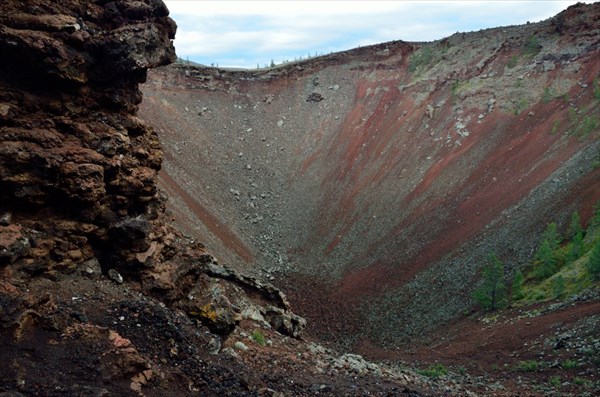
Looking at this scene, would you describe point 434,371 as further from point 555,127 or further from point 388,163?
point 388,163

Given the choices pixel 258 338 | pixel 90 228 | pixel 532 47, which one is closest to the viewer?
pixel 90 228

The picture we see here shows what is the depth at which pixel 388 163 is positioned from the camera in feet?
136

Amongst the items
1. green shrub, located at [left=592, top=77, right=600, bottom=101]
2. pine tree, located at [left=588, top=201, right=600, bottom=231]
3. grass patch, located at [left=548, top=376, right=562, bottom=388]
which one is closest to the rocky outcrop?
grass patch, located at [left=548, top=376, right=562, bottom=388]

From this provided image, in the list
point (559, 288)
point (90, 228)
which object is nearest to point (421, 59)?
point (559, 288)

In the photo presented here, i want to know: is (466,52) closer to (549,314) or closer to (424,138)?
(424,138)

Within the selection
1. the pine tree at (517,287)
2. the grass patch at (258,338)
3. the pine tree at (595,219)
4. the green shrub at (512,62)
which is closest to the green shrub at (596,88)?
the green shrub at (512,62)

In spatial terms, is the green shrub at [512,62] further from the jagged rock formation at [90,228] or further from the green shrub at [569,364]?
the jagged rock formation at [90,228]

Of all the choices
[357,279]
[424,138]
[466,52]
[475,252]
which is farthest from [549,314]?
[466,52]

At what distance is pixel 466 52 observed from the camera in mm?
47094

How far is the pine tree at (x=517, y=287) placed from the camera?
23.6 m

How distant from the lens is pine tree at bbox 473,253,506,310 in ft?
76.9

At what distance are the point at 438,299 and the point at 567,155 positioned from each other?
1331 cm

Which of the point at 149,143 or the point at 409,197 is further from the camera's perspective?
the point at 409,197

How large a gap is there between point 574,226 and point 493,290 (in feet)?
17.5
